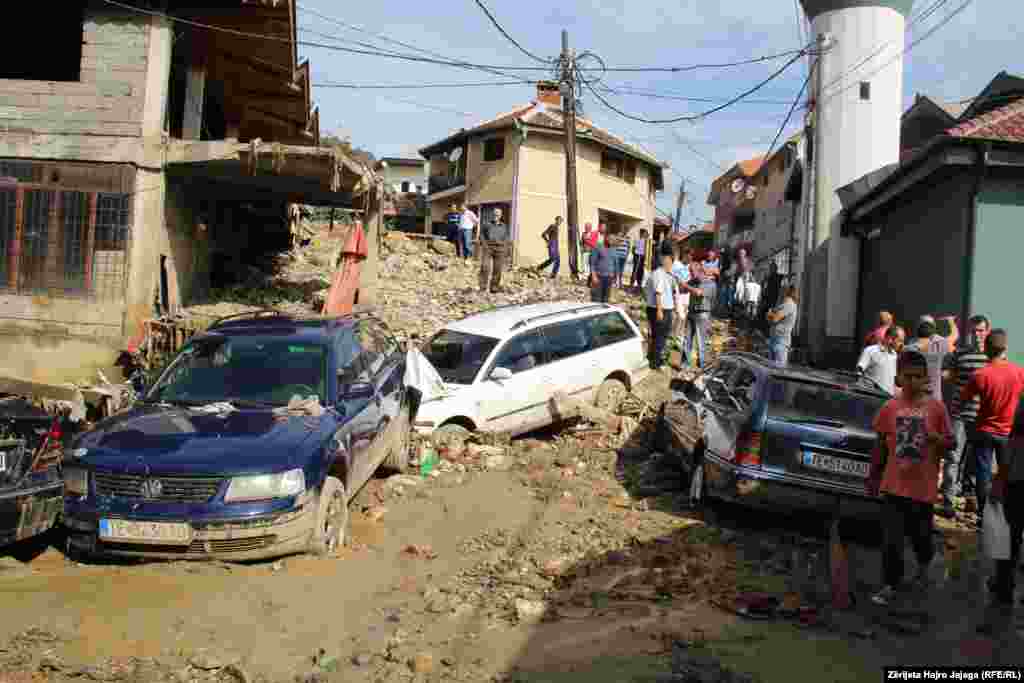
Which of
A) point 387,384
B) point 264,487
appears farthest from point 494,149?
point 264,487

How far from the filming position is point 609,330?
39.8 feet

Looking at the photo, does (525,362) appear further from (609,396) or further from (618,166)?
(618,166)

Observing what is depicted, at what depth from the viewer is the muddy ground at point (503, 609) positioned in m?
4.57

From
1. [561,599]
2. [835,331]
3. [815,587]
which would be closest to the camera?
[561,599]

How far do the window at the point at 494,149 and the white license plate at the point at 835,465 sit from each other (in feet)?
95.5

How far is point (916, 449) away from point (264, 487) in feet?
14.6

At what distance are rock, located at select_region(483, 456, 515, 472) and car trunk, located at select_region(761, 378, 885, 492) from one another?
3.37 m

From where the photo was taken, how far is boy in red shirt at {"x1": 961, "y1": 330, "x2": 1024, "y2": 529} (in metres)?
7.07

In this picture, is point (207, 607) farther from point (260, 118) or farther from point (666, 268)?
point (260, 118)

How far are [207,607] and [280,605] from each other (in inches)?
17.6

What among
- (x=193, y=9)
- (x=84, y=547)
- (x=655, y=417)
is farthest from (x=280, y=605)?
(x=193, y=9)

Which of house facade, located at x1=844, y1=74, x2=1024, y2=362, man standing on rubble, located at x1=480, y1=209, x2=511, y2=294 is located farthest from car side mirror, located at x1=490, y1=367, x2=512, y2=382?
man standing on rubble, located at x1=480, y1=209, x2=511, y2=294

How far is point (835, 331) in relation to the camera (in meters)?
18.4

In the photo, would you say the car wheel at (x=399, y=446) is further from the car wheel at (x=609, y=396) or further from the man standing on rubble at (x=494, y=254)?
the man standing on rubble at (x=494, y=254)
